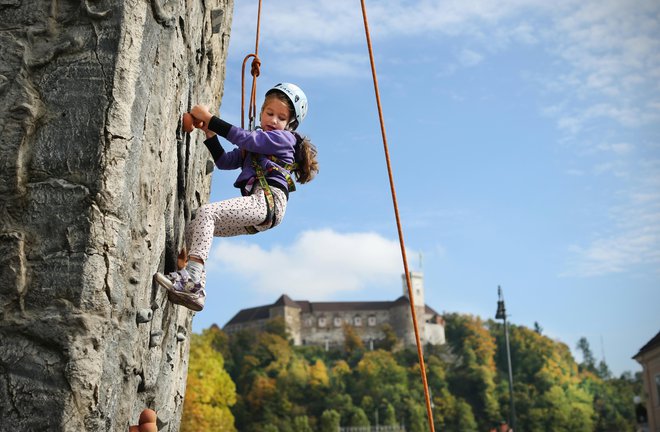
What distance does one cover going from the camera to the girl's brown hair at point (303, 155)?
4.54 metres

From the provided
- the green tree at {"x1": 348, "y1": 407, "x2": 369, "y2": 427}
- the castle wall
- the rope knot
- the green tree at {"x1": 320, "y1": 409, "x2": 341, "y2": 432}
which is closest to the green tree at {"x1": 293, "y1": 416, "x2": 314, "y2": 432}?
the green tree at {"x1": 320, "y1": 409, "x2": 341, "y2": 432}

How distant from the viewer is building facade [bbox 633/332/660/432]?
Result: 93.8ft

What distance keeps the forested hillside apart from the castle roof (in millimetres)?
12628

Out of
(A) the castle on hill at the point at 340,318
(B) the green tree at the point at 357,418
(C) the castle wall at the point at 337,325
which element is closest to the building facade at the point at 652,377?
(B) the green tree at the point at 357,418

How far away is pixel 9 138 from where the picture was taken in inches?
133

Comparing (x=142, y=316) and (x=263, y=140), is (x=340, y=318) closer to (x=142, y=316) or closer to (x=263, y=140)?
(x=263, y=140)

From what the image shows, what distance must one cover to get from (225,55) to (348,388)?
7864 centimetres

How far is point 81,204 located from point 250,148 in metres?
1.23

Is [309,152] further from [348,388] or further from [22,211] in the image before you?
[348,388]

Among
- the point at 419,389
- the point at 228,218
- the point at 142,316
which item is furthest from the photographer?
the point at 419,389

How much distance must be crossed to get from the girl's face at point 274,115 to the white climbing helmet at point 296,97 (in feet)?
0.19

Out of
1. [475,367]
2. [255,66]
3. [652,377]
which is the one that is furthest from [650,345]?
[475,367]

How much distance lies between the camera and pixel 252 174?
14.4 feet

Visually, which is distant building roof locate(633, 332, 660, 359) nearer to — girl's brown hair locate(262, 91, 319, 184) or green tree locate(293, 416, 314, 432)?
girl's brown hair locate(262, 91, 319, 184)
